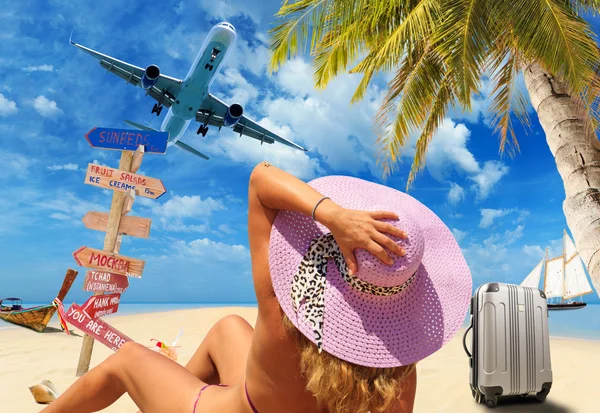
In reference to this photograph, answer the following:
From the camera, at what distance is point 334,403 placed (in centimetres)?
94

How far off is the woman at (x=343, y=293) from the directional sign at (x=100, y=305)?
3164 millimetres

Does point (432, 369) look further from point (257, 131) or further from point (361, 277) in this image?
point (257, 131)

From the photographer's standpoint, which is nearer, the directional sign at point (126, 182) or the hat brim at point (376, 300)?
the hat brim at point (376, 300)

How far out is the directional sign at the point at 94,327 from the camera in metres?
3.72

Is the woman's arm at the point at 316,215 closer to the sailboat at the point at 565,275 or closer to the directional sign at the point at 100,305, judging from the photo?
the directional sign at the point at 100,305

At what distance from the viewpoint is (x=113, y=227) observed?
459cm

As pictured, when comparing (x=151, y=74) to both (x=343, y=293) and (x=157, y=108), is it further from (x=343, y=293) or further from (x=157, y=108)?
(x=343, y=293)

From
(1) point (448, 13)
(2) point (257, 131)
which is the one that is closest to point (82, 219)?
(1) point (448, 13)

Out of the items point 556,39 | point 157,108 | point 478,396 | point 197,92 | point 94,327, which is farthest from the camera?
point 157,108

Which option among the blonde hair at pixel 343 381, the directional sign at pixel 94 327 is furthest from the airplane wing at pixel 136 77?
the blonde hair at pixel 343 381

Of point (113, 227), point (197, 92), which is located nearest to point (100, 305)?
point (113, 227)

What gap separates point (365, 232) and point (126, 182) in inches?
166

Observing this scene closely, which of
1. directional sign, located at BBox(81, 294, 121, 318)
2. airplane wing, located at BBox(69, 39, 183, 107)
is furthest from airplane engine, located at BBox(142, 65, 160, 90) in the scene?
directional sign, located at BBox(81, 294, 121, 318)

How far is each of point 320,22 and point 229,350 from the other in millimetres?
5084
